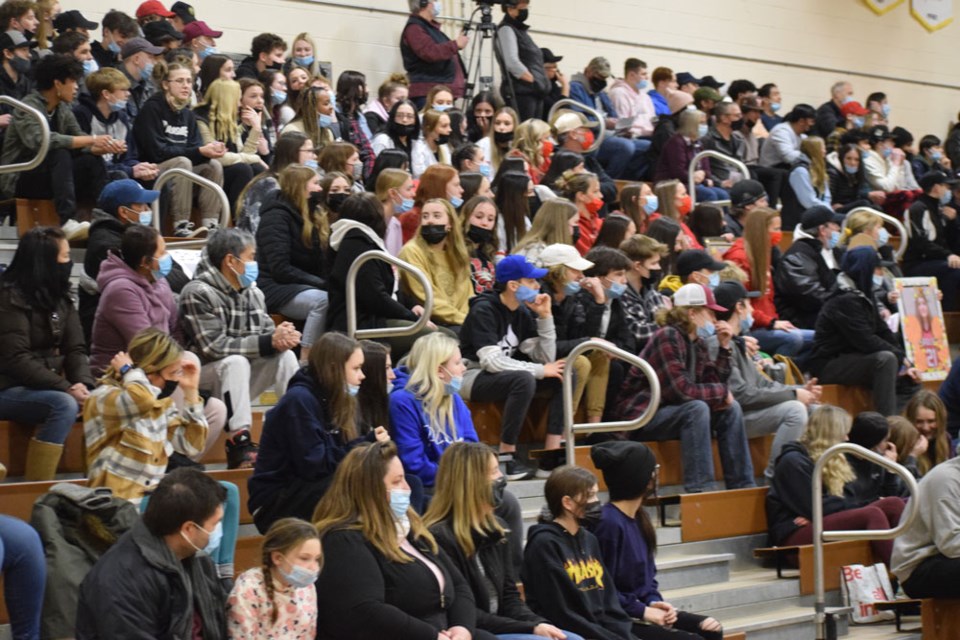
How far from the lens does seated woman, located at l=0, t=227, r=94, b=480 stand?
6680 millimetres

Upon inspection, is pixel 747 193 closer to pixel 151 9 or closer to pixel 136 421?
pixel 151 9

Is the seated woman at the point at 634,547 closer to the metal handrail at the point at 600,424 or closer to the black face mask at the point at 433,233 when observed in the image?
the metal handrail at the point at 600,424

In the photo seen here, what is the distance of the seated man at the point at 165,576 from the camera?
4.93 meters

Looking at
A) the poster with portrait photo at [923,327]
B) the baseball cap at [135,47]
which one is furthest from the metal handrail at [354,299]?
the poster with portrait photo at [923,327]

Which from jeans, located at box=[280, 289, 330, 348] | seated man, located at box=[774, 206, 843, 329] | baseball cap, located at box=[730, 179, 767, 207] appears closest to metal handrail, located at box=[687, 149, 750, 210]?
baseball cap, located at box=[730, 179, 767, 207]

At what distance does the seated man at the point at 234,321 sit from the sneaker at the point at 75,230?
1.35m

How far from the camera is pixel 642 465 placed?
685 centimetres

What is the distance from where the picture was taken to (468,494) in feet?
20.1

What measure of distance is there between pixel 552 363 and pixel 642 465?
127 centimetres

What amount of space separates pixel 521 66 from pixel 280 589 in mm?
8704

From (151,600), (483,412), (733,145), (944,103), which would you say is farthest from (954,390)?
(944,103)

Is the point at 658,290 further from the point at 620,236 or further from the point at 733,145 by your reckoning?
the point at 733,145

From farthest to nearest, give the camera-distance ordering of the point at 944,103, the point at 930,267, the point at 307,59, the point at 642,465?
1. the point at 944,103
2. the point at 930,267
3. the point at 307,59
4. the point at 642,465

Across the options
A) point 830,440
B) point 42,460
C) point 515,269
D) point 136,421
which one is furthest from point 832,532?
point 42,460
